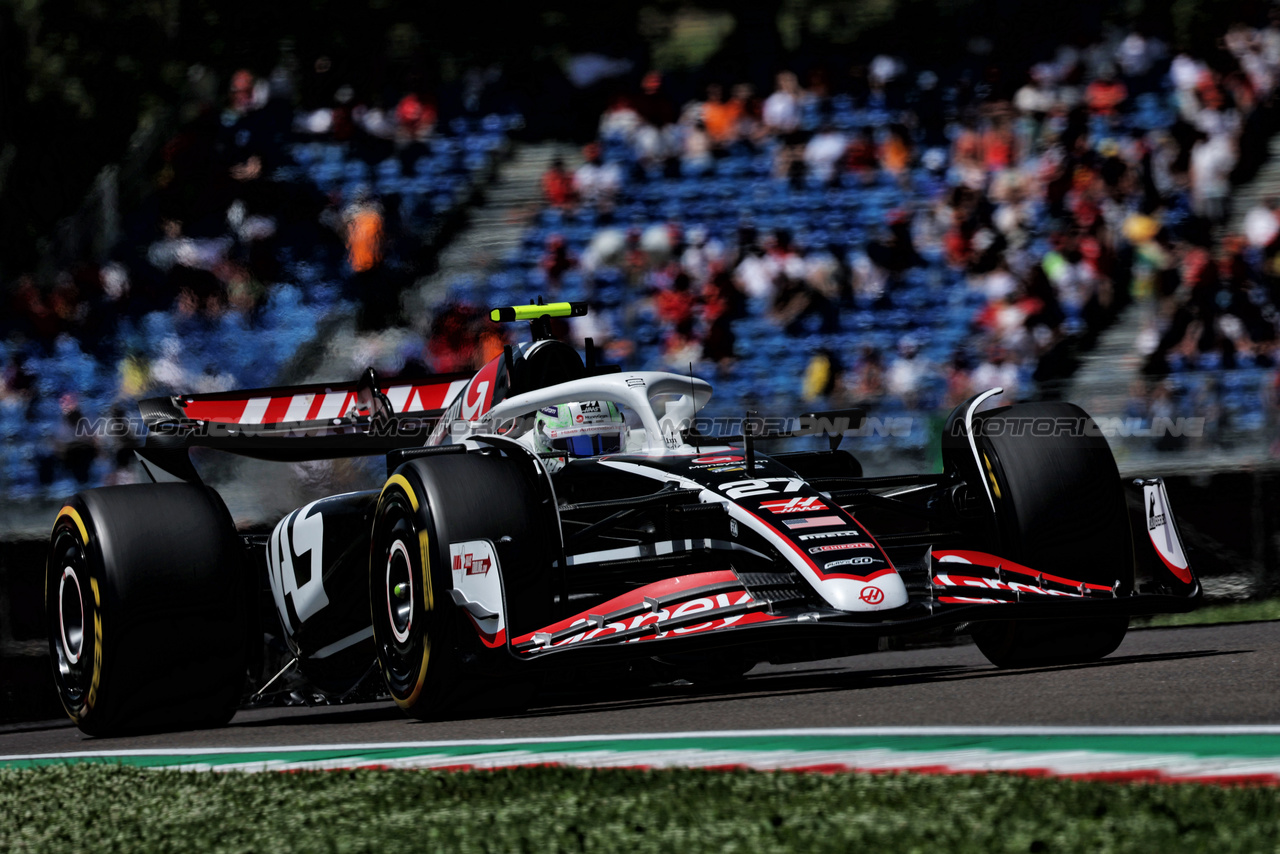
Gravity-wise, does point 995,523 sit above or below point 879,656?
above

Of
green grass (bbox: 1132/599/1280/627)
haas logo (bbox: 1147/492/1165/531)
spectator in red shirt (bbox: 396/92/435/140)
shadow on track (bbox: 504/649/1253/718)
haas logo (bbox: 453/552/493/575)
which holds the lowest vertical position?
green grass (bbox: 1132/599/1280/627)

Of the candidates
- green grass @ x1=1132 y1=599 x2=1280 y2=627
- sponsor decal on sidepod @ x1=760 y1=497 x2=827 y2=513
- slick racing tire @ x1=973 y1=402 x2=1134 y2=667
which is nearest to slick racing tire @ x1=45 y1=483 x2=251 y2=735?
sponsor decal on sidepod @ x1=760 y1=497 x2=827 y2=513

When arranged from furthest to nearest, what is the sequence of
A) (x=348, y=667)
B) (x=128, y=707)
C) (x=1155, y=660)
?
(x=348, y=667) < (x=128, y=707) < (x=1155, y=660)

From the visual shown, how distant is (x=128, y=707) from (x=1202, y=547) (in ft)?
18.5

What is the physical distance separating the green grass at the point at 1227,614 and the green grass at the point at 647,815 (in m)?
5.72

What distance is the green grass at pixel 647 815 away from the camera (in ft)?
8.82

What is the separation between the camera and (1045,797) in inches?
116

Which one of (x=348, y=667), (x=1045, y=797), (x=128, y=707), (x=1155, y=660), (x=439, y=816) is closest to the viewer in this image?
(x=1045, y=797)

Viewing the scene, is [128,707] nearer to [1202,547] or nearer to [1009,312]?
[1202,547]

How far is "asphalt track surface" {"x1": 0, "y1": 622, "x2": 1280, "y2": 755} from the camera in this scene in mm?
4422

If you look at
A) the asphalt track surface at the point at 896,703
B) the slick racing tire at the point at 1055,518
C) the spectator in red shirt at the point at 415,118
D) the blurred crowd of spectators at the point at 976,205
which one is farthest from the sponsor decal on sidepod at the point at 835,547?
the spectator in red shirt at the point at 415,118

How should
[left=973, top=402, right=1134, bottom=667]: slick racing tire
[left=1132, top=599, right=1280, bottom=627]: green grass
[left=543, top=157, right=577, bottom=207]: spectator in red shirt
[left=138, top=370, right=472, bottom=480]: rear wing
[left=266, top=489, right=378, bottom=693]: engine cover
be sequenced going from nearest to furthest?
[left=973, top=402, right=1134, bottom=667]: slick racing tire, [left=266, top=489, right=378, bottom=693]: engine cover, [left=138, top=370, right=472, bottom=480]: rear wing, [left=1132, top=599, right=1280, bottom=627]: green grass, [left=543, top=157, right=577, bottom=207]: spectator in red shirt

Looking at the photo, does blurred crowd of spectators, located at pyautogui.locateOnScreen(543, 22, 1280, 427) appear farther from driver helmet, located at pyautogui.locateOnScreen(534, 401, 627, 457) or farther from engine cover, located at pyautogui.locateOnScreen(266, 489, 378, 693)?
engine cover, located at pyautogui.locateOnScreen(266, 489, 378, 693)

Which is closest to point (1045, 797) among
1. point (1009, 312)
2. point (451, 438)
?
point (451, 438)
